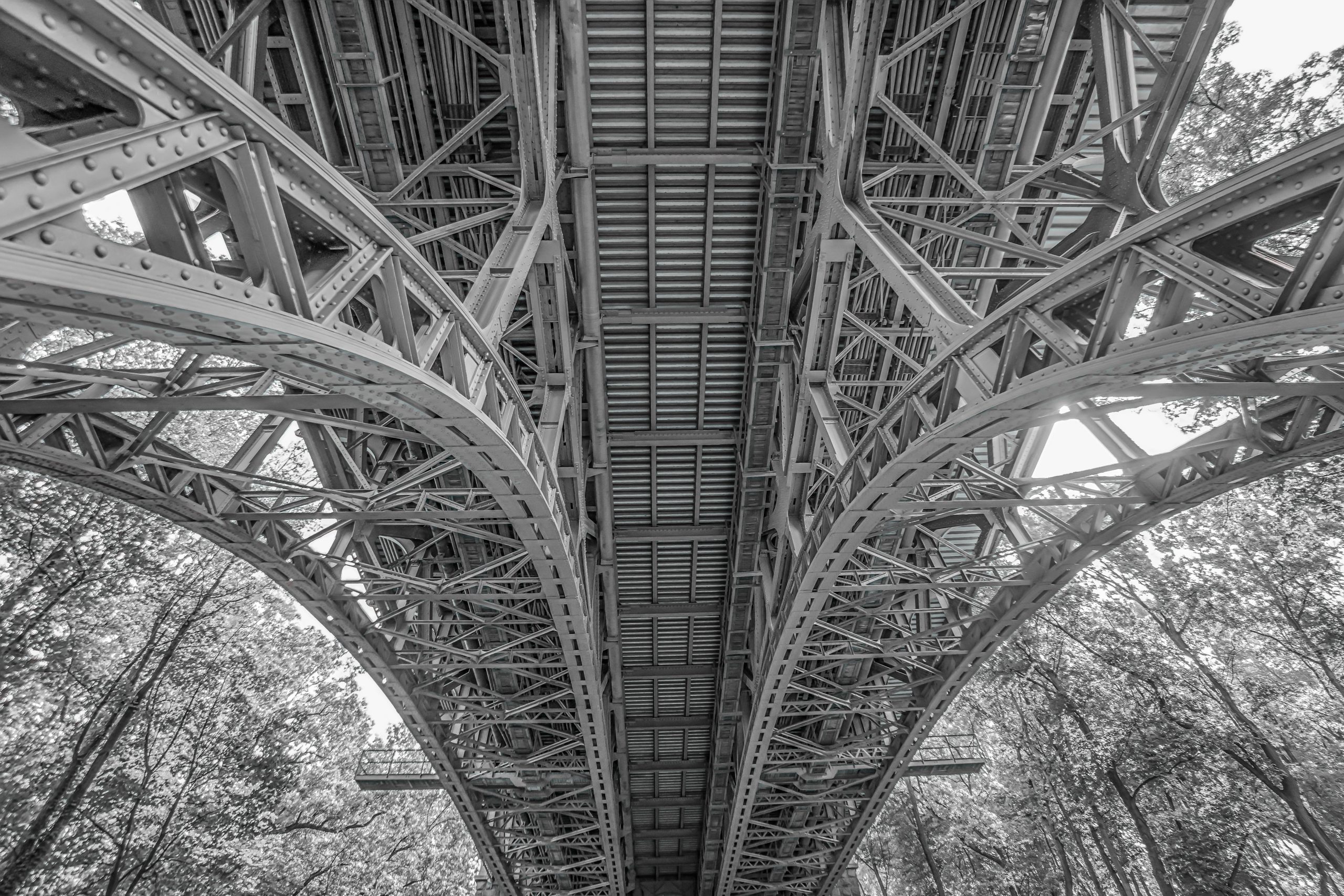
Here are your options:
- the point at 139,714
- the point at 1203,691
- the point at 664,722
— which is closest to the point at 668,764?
the point at 664,722

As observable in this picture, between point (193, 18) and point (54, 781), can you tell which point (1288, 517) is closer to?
point (193, 18)

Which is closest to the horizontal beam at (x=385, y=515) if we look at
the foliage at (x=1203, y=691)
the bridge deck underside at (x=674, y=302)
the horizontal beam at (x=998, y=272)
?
the bridge deck underside at (x=674, y=302)

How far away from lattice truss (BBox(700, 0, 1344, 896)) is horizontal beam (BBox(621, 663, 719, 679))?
10.5ft

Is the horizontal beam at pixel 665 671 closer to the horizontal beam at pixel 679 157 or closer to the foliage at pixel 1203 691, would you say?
the foliage at pixel 1203 691

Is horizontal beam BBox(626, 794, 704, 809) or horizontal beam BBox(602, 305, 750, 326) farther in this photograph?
horizontal beam BBox(626, 794, 704, 809)

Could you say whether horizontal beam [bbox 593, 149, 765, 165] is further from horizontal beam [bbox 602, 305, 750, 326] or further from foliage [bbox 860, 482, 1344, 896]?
foliage [bbox 860, 482, 1344, 896]

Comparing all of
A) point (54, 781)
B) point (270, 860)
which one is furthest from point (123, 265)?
point (270, 860)

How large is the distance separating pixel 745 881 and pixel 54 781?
22721mm

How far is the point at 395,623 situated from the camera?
1409cm

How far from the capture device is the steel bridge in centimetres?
360

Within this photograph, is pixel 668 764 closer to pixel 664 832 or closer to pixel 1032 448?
pixel 664 832

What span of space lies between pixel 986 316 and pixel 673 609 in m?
12.6

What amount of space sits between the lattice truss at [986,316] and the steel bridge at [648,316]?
0.06 metres

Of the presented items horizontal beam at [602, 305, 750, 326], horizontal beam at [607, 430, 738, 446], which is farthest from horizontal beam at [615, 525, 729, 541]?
horizontal beam at [602, 305, 750, 326]
